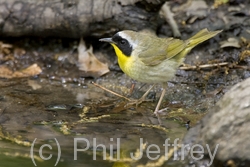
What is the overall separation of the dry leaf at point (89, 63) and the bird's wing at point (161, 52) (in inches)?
54.8

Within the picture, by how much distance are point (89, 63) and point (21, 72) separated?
41.9 inches

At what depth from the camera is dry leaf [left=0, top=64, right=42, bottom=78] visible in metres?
→ 7.38

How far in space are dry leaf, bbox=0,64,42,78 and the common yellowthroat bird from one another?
1.81m

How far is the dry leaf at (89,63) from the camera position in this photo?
24.6ft

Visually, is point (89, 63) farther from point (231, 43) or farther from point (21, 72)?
point (231, 43)

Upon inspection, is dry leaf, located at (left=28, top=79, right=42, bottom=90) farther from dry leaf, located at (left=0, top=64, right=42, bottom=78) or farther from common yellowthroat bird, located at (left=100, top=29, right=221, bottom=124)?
common yellowthroat bird, located at (left=100, top=29, right=221, bottom=124)

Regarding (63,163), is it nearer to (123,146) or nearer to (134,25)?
(123,146)

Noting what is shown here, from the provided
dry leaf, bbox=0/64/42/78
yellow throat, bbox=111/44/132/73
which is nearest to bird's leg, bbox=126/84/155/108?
yellow throat, bbox=111/44/132/73

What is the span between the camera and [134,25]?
298 inches

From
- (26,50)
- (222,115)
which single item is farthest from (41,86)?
(222,115)

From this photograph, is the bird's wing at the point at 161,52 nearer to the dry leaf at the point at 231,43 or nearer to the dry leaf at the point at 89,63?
the dry leaf at the point at 231,43

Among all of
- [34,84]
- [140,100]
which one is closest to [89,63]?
[34,84]

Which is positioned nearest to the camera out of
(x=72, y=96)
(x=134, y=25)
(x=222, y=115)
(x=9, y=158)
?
(x=222, y=115)

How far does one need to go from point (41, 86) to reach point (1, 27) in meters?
1.43
